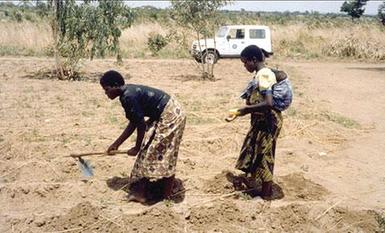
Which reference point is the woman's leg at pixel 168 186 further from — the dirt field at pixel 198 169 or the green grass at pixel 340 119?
the green grass at pixel 340 119

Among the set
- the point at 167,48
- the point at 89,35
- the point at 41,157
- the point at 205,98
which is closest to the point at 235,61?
the point at 167,48

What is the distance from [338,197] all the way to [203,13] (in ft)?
31.7

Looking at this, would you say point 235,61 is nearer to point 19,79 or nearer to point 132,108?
point 19,79

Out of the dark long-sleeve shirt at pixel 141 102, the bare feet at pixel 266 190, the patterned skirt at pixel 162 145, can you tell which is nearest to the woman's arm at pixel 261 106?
the patterned skirt at pixel 162 145

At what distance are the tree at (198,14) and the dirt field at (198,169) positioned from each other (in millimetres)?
3286

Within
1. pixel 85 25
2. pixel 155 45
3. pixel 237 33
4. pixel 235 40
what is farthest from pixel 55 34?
pixel 237 33

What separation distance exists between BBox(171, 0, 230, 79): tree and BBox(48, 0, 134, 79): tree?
1.52m

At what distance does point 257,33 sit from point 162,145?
1727 cm

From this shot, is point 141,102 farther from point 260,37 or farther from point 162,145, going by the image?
point 260,37

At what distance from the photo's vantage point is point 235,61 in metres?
20.6

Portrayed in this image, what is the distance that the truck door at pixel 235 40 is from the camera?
20.9 m

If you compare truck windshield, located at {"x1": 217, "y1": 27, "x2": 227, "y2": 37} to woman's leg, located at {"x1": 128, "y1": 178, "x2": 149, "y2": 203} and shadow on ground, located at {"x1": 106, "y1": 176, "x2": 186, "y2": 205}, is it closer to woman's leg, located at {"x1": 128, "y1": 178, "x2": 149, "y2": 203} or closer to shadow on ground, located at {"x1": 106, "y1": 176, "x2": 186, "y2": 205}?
shadow on ground, located at {"x1": 106, "y1": 176, "x2": 186, "y2": 205}

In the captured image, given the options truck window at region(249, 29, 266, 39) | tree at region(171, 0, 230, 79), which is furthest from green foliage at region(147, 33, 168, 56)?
tree at region(171, 0, 230, 79)

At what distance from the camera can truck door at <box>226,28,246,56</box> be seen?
2092 centimetres
